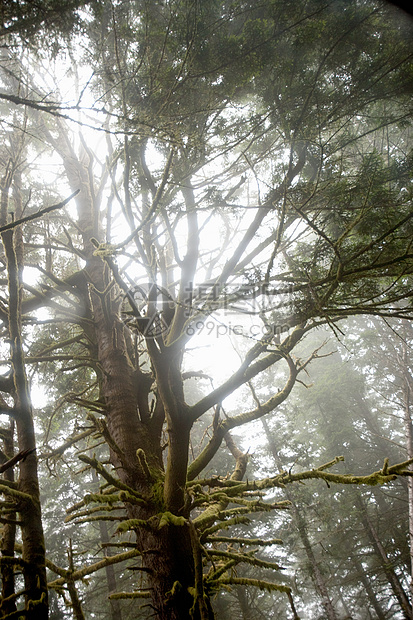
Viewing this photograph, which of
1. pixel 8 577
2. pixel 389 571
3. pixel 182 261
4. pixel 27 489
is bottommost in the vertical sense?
pixel 389 571

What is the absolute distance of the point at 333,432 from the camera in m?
16.1

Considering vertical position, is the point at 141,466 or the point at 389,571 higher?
the point at 141,466

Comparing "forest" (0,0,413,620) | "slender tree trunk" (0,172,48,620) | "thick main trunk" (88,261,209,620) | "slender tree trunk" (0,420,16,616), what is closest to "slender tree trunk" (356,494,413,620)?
"forest" (0,0,413,620)

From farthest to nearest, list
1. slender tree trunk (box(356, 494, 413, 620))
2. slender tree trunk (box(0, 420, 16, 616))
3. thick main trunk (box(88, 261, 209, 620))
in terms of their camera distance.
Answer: slender tree trunk (box(356, 494, 413, 620)) < thick main trunk (box(88, 261, 209, 620)) < slender tree trunk (box(0, 420, 16, 616))

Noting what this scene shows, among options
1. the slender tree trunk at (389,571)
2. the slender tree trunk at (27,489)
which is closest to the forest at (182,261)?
the slender tree trunk at (27,489)

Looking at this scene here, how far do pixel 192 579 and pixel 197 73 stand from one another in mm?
5190

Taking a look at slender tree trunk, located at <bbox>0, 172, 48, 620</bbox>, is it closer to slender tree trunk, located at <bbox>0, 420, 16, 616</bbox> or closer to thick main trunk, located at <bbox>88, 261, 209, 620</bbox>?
slender tree trunk, located at <bbox>0, 420, 16, 616</bbox>

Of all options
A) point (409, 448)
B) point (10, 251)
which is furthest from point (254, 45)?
point (409, 448)

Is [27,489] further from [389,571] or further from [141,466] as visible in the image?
[389,571]

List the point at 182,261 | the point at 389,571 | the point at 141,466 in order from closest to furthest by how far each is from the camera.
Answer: the point at 141,466 → the point at 182,261 → the point at 389,571

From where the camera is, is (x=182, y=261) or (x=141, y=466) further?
(x=182, y=261)

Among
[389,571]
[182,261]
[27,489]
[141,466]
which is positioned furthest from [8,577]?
[389,571]

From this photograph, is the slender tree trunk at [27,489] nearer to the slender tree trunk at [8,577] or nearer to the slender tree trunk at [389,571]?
the slender tree trunk at [8,577]

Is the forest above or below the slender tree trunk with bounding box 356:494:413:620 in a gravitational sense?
above
